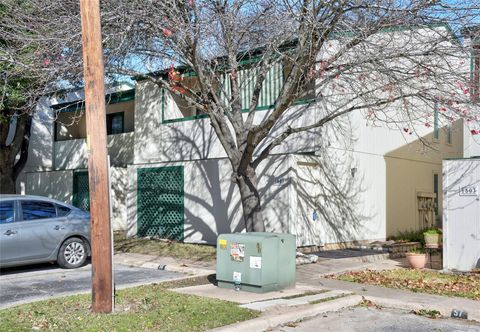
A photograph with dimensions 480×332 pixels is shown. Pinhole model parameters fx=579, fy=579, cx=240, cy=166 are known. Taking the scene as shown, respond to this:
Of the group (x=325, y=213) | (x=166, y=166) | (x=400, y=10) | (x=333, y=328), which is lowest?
(x=333, y=328)

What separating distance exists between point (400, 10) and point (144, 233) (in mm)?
10877

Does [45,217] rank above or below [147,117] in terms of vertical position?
below

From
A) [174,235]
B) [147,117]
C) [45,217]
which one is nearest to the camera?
[45,217]

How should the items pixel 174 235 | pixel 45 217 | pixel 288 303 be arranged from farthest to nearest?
pixel 174 235, pixel 45 217, pixel 288 303

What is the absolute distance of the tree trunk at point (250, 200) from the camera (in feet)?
42.7

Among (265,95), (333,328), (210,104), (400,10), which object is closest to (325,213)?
(265,95)

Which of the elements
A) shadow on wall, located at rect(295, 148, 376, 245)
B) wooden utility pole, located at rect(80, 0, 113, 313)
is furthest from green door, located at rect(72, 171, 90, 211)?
wooden utility pole, located at rect(80, 0, 113, 313)

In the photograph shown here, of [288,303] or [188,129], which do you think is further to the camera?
[188,129]

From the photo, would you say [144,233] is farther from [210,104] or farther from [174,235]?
[210,104]

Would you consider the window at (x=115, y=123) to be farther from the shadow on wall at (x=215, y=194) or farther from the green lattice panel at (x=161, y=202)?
the shadow on wall at (x=215, y=194)

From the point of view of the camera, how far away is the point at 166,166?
17.9 metres

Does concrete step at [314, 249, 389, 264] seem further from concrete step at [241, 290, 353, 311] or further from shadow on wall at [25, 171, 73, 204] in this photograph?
shadow on wall at [25, 171, 73, 204]

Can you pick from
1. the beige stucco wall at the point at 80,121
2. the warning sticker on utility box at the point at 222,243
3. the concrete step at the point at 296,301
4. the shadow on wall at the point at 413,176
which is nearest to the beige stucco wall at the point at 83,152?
the beige stucco wall at the point at 80,121

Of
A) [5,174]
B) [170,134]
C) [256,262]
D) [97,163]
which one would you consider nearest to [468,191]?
[256,262]
